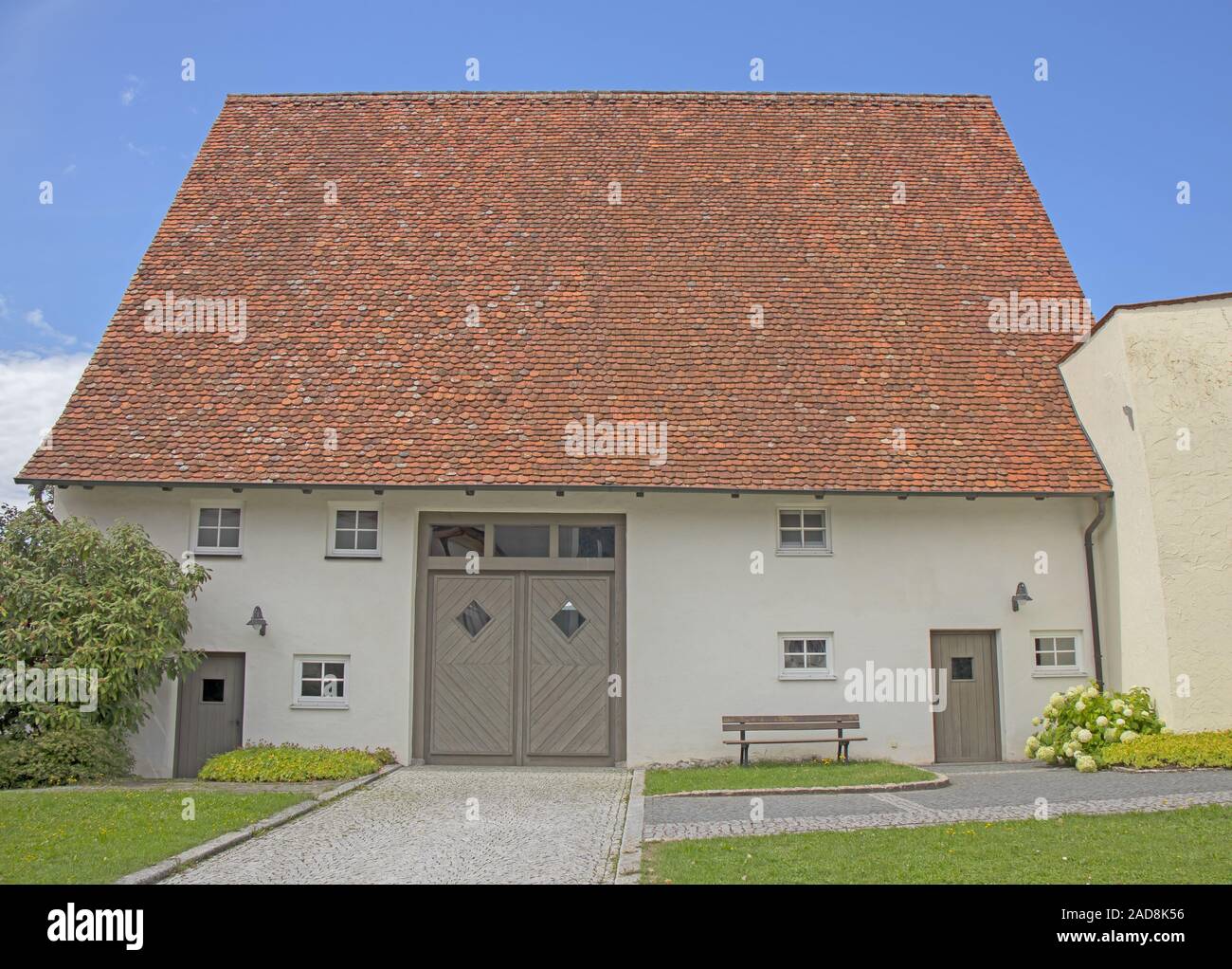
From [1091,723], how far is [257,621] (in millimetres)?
11288

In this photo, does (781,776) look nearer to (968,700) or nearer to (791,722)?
(791,722)

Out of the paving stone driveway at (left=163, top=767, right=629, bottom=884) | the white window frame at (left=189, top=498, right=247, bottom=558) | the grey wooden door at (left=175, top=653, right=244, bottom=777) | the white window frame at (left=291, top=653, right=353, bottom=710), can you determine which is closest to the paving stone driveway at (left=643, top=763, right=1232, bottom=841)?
the paving stone driveway at (left=163, top=767, right=629, bottom=884)

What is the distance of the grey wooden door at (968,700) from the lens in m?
16.2

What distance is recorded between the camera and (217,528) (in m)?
16.2

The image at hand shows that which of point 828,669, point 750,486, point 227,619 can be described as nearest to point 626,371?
point 750,486

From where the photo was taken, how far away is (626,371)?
17000 millimetres

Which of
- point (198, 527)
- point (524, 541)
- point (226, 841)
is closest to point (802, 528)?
point (524, 541)

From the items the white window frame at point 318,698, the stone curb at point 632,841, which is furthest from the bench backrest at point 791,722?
the white window frame at point 318,698

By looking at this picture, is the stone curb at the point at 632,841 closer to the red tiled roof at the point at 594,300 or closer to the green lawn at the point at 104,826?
the green lawn at the point at 104,826

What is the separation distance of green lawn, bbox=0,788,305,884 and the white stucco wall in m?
3.14

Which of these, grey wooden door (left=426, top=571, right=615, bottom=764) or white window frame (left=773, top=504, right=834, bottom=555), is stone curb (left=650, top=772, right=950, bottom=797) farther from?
white window frame (left=773, top=504, right=834, bottom=555)

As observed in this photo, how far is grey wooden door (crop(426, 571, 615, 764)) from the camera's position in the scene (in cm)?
1605

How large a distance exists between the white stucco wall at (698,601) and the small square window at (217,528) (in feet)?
0.62

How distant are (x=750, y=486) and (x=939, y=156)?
9.15m
